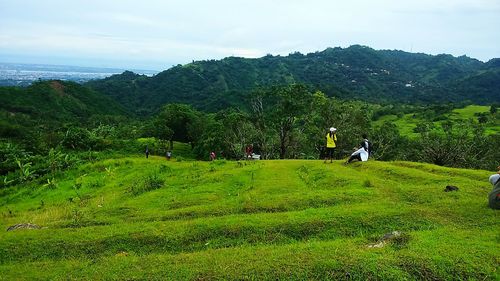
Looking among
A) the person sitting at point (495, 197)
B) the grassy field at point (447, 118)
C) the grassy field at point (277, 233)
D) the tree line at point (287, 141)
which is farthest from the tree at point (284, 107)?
the grassy field at point (447, 118)

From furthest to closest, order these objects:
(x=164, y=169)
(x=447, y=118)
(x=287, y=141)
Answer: (x=447, y=118)
(x=287, y=141)
(x=164, y=169)

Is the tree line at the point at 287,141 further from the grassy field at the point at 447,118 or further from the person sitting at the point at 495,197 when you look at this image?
the grassy field at the point at 447,118

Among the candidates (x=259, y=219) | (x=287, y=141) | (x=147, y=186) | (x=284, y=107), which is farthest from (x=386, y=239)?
(x=287, y=141)

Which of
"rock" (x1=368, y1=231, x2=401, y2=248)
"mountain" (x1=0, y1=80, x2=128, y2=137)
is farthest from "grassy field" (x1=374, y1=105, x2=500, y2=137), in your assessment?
"mountain" (x1=0, y1=80, x2=128, y2=137)

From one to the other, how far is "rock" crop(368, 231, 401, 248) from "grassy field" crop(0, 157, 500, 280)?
0.54 ft

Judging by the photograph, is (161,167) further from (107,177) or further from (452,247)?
(452,247)

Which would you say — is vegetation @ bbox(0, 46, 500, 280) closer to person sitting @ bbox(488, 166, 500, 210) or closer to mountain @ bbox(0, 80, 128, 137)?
person sitting @ bbox(488, 166, 500, 210)

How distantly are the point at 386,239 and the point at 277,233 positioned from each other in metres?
2.75

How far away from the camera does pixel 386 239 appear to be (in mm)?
9289

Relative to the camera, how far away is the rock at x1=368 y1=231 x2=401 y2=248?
898cm

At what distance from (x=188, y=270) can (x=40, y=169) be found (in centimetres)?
2945

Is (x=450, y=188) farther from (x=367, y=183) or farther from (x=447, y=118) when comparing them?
(x=447, y=118)

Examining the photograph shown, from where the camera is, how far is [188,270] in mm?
8039

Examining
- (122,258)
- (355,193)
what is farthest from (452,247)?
(122,258)
